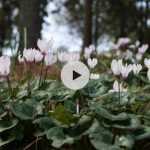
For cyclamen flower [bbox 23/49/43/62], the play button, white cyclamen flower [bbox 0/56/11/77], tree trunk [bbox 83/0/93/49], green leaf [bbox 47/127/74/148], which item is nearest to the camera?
green leaf [bbox 47/127/74/148]

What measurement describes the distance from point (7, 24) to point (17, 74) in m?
22.4

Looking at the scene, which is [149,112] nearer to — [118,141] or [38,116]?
[118,141]

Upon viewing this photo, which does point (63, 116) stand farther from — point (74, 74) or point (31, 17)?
point (31, 17)

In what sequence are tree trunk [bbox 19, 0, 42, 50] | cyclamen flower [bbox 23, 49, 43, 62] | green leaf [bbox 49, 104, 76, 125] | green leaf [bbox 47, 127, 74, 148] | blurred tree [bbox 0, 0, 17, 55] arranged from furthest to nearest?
blurred tree [bbox 0, 0, 17, 55]
tree trunk [bbox 19, 0, 42, 50]
cyclamen flower [bbox 23, 49, 43, 62]
green leaf [bbox 49, 104, 76, 125]
green leaf [bbox 47, 127, 74, 148]

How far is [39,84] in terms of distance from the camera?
143 inches

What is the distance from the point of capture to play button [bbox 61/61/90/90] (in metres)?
3.03

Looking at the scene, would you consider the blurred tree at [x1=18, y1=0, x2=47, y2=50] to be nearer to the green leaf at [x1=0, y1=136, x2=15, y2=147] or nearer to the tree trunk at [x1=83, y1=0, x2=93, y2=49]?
the tree trunk at [x1=83, y1=0, x2=93, y2=49]

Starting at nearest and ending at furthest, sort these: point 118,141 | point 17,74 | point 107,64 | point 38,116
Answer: point 118,141 → point 38,116 → point 17,74 → point 107,64

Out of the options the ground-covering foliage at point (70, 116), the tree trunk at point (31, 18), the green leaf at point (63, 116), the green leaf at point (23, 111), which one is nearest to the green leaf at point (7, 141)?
the ground-covering foliage at point (70, 116)

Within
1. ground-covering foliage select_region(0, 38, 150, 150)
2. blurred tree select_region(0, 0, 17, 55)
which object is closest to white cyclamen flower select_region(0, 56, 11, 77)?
ground-covering foliage select_region(0, 38, 150, 150)

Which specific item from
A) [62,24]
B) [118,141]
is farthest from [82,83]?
[62,24]

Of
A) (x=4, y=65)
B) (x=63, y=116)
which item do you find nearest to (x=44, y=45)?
(x=4, y=65)

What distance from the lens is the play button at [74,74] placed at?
9.95 feet

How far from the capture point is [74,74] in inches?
122
